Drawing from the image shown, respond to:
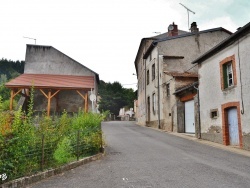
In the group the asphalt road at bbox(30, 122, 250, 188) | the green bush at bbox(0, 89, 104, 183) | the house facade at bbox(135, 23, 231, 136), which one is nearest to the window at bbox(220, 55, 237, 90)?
the asphalt road at bbox(30, 122, 250, 188)

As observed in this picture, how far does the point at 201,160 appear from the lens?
8242 mm

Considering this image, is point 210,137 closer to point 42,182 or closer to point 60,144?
point 60,144

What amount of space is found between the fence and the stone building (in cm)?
1161

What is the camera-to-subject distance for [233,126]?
12.3 metres

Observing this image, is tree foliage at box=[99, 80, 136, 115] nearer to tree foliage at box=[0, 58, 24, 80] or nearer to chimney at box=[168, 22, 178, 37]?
tree foliage at box=[0, 58, 24, 80]

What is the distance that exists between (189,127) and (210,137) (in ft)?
12.2

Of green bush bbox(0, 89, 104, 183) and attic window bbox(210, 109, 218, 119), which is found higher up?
attic window bbox(210, 109, 218, 119)

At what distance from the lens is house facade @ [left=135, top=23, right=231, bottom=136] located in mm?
19062

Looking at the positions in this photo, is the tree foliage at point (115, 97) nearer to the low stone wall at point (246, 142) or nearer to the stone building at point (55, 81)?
the stone building at point (55, 81)

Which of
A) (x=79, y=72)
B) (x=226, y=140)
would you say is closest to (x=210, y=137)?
(x=226, y=140)

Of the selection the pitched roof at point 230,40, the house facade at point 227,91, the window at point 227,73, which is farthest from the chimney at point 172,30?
the window at point 227,73

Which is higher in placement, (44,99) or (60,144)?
(44,99)

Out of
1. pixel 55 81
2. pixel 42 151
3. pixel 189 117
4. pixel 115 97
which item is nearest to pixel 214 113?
pixel 189 117

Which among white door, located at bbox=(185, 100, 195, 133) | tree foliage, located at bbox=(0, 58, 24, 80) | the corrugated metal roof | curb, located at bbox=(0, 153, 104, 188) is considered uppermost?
tree foliage, located at bbox=(0, 58, 24, 80)
